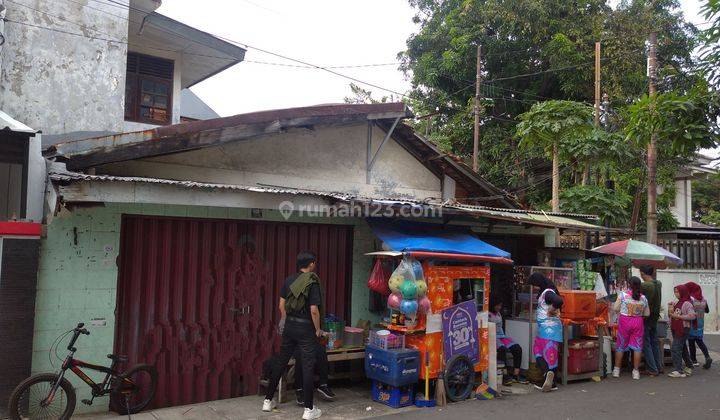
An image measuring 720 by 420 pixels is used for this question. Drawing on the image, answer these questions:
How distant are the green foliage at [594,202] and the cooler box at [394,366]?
8.93m

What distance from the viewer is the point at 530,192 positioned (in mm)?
20625

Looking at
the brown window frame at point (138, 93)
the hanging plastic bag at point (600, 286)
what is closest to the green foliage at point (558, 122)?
the hanging plastic bag at point (600, 286)

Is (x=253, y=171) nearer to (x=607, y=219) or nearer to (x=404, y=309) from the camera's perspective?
(x=404, y=309)

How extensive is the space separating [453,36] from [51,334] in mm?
19151

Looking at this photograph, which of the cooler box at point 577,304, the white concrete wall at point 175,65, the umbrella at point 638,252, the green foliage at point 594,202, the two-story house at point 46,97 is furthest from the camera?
the green foliage at point 594,202

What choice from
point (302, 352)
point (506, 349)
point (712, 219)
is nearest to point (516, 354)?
point (506, 349)

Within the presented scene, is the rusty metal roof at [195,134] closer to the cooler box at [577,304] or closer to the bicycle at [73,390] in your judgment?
the bicycle at [73,390]

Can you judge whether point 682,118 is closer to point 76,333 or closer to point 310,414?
point 310,414

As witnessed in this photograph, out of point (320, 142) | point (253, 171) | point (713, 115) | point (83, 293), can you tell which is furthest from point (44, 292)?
point (713, 115)

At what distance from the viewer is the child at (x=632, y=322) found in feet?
29.1

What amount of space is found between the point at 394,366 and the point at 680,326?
5.85 meters

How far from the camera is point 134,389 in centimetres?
604

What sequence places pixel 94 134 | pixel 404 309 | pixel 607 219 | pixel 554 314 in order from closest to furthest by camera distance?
1. pixel 404 309
2. pixel 94 134
3. pixel 554 314
4. pixel 607 219

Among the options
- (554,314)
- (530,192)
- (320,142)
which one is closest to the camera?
(554,314)
